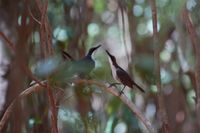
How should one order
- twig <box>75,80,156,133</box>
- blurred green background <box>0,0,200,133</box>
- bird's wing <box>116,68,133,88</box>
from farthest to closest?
1. blurred green background <box>0,0,200,133</box>
2. bird's wing <box>116,68,133,88</box>
3. twig <box>75,80,156,133</box>

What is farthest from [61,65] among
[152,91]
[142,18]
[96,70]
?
[142,18]

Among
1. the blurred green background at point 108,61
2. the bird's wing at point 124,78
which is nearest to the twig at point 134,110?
the blurred green background at point 108,61

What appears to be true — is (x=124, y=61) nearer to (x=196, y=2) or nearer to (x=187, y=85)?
(x=187, y=85)

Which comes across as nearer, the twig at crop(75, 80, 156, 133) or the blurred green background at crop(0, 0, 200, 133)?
the twig at crop(75, 80, 156, 133)

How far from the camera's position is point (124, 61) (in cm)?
358

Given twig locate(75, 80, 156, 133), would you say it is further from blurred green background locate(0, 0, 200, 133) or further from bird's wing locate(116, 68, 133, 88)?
bird's wing locate(116, 68, 133, 88)

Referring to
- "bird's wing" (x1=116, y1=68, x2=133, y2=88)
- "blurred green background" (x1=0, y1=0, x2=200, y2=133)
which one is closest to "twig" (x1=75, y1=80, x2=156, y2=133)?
"blurred green background" (x1=0, y1=0, x2=200, y2=133)

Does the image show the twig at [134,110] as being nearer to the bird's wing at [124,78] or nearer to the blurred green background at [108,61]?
the blurred green background at [108,61]

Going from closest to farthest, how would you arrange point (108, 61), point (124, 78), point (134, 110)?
point (134, 110) < point (124, 78) < point (108, 61)

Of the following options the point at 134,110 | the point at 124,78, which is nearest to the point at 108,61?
the point at 124,78

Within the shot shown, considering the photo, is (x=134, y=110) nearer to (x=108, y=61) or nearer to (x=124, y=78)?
(x=124, y=78)

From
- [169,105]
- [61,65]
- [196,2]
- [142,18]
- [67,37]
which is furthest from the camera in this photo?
[142,18]

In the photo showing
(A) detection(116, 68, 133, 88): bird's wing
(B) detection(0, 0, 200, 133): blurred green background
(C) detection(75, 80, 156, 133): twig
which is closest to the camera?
(C) detection(75, 80, 156, 133): twig

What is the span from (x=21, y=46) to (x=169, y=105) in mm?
2342
